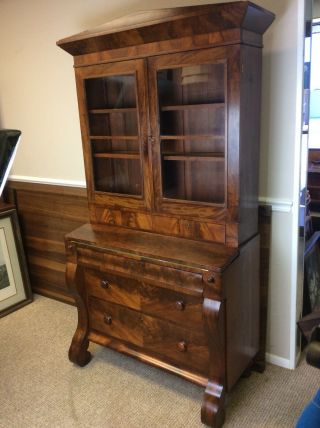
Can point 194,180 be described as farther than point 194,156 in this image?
Yes

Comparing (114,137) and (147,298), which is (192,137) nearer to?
(114,137)

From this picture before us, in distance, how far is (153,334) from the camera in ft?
6.20

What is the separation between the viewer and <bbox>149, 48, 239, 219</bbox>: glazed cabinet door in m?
1.63

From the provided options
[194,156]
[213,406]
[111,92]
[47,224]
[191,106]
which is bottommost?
[213,406]

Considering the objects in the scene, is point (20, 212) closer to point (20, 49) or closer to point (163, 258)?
point (20, 49)

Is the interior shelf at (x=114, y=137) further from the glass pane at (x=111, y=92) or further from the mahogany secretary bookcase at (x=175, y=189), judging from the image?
the glass pane at (x=111, y=92)

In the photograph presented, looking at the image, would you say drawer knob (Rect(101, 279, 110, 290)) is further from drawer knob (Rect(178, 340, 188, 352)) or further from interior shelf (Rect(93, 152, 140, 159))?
interior shelf (Rect(93, 152, 140, 159))

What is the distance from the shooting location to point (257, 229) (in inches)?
75.1

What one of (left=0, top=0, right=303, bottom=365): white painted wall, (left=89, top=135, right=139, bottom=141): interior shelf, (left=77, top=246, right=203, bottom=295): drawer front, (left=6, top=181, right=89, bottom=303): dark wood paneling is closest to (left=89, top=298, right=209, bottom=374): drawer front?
(left=77, top=246, right=203, bottom=295): drawer front

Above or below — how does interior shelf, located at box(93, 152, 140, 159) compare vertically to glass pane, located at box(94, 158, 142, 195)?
above

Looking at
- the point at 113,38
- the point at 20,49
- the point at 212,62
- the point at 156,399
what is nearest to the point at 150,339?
the point at 156,399

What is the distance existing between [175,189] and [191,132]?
29 centimetres

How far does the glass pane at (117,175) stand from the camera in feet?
6.67

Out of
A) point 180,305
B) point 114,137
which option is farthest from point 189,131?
point 180,305
